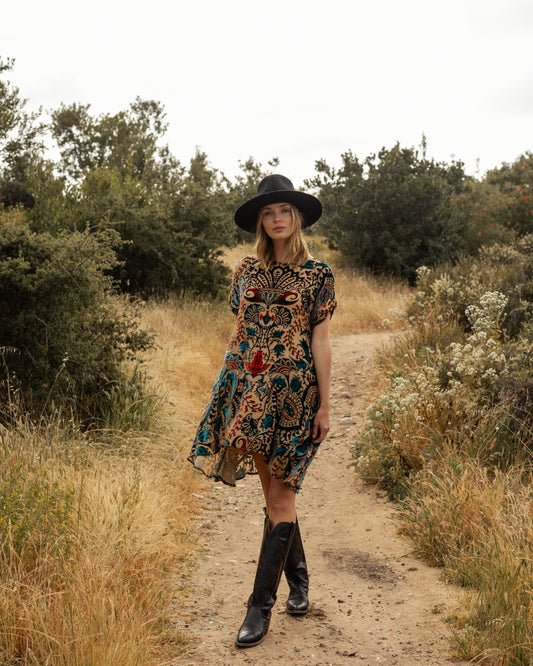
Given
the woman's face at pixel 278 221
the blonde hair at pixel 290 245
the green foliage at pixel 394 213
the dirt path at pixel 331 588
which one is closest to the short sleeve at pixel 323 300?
the blonde hair at pixel 290 245

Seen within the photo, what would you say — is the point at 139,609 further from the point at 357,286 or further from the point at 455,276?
the point at 357,286

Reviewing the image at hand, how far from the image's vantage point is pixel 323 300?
328 centimetres

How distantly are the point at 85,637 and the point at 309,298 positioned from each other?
5.85ft

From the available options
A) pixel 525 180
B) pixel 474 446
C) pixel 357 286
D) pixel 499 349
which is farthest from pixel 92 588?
pixel 525 180

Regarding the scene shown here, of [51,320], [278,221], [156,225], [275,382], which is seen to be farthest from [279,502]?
[156,225]

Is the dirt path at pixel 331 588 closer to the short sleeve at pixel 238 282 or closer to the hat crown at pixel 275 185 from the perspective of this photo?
the short sleeve at pixel 238 282

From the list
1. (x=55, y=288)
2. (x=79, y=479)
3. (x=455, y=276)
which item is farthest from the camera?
(x=455, y=276)

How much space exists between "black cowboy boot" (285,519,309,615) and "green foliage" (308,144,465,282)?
14183 mm

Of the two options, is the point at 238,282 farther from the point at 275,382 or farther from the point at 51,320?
the point at 51,320

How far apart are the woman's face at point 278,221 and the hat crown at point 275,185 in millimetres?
82

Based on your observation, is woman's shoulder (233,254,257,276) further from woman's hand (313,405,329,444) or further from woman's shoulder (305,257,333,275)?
woman's hand (313,405,329,444)

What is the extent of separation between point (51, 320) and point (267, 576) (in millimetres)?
3174

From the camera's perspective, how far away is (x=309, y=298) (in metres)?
3.25

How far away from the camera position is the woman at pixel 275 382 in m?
3.18
